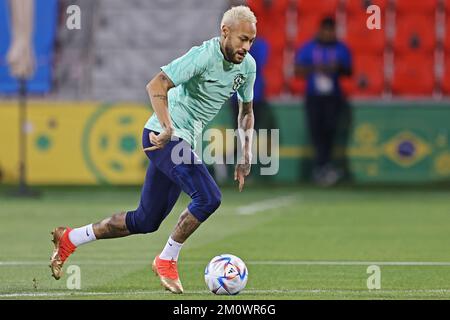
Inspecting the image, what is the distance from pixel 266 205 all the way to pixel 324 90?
499cm

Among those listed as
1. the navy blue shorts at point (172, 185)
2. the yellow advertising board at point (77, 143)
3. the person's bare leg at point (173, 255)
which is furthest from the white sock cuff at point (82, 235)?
the yellow advertising board at point (77, 143)

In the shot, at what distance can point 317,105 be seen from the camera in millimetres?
24641

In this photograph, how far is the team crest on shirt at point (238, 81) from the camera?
1070 cm

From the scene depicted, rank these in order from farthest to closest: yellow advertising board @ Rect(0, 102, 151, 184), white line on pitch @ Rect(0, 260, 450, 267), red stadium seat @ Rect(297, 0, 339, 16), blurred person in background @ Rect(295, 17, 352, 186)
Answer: red stadium seat @ Rect(297, 0, 339, 16)
blurred person in background @ Rect(295, 17, 352, 186)
yellow advertising board @ Rect(0, 102, 151, 184)
white line on pitch @ Rect(0, 260, 450, 267)

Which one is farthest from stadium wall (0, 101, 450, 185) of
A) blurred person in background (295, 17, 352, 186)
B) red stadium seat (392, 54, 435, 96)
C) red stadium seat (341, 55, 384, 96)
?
red stadium seat (392, 54, 435, 96)

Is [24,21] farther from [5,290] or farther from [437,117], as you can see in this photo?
[437,117]

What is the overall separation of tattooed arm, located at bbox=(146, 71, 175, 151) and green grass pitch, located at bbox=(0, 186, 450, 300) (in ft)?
3.99

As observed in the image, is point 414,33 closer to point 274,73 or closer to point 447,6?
point 447,6

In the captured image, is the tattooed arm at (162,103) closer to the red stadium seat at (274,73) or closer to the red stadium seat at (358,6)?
the red stadium seat at (274,73)

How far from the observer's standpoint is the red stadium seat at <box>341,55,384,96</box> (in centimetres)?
2770

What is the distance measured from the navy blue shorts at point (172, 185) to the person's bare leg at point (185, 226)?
0.16ft

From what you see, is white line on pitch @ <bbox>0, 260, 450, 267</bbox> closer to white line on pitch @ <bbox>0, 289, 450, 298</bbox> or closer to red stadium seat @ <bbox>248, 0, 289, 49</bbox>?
white line on pitch @ <bbox>0, 289, 450, 298</bbox>
